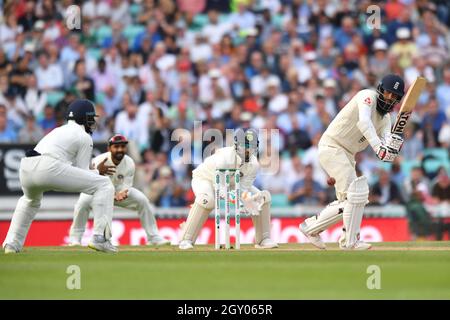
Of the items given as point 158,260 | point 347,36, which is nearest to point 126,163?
point 158,260

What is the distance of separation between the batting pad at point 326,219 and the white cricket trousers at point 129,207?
3.00 m

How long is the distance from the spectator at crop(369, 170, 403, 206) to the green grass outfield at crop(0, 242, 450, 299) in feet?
17.7

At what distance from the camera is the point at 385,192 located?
19.2m

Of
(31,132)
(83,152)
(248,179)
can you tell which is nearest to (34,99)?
(31,132)

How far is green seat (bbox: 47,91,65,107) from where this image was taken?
2064 cm

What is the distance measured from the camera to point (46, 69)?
21.0 m

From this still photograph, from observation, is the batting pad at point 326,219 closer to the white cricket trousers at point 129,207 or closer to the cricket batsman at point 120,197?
the cricket batsman at point 120,197

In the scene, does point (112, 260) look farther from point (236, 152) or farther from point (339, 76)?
point (339, 76)

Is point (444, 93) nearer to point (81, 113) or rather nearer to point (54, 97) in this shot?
point (54, 97)

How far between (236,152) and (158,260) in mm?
2184

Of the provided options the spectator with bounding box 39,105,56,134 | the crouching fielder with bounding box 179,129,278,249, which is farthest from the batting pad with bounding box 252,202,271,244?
the spectator with bounding box 39,105,56,134

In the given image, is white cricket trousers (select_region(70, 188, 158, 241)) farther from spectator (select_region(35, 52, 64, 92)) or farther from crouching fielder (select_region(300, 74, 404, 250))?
spectator (select_region(35, 52, 64, 92))

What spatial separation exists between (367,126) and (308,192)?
19.2 ft

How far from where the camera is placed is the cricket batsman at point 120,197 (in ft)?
52.1
